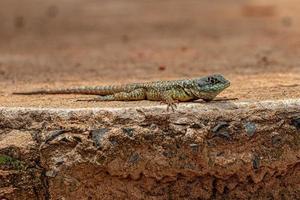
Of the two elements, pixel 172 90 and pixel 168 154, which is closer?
pixel 168 154

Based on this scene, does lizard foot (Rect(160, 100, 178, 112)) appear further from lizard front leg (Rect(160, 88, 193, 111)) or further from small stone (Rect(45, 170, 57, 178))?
small stone (Rect(45, 170, 57, 178))

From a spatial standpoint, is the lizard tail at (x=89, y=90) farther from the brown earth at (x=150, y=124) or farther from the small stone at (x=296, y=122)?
the small stone at (x=296, y=122)

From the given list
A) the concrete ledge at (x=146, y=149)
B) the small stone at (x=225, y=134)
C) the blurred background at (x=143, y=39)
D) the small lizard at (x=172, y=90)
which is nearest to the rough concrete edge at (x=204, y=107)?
the concrete ledge at (x=146, y=149)

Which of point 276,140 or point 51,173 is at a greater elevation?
point 276,140

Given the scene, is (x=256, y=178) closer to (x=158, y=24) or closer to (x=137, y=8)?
(x=158, y=24)

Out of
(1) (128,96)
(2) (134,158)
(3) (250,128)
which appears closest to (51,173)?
(2) (134,158)

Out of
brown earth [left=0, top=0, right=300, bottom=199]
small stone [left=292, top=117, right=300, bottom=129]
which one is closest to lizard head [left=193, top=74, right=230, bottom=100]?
brown earth [left=0, top=0, right=300, bottom=199]

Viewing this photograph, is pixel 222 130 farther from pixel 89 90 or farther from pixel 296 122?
pixel 89 90
